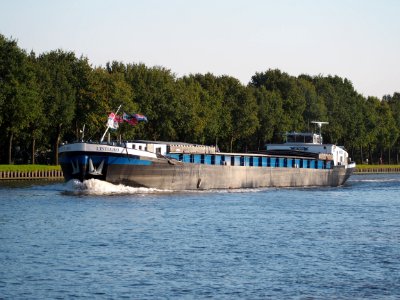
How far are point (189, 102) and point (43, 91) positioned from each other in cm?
2700

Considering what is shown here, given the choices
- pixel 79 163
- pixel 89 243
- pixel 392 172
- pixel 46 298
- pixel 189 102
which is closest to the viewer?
pixel 46 298

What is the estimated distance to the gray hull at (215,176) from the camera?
77.6 metres

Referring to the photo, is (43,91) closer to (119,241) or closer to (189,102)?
(189,102)

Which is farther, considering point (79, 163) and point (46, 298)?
point (79, 163)

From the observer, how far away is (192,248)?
44.6m

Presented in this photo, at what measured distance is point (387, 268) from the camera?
1533 inches

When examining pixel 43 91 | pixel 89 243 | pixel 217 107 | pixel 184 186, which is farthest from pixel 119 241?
pixel 217 107

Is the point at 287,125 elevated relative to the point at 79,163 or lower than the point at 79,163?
elevated

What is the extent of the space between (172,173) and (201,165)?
613cm

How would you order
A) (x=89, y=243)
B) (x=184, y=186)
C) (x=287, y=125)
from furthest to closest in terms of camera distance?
(x=287, y=125)
(x=184, y=186)
(x=89, y=243)

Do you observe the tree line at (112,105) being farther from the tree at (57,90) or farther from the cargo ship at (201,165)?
the cargo ship at (201,165)

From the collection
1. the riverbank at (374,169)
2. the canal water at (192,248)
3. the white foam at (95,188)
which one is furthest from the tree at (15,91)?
the riverbank at (374,169)

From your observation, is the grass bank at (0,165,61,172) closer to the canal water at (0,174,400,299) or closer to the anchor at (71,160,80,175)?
the anchor at (71,160,80,175)

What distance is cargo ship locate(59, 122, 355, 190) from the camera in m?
75.6
